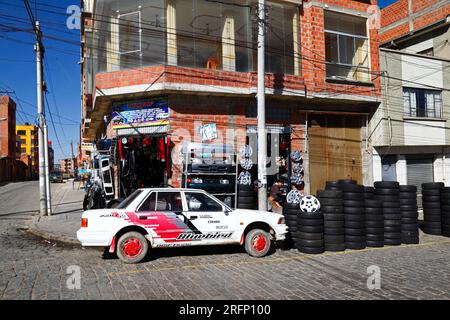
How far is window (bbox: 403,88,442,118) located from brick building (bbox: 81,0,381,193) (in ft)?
6.62

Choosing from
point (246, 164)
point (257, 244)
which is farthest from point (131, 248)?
point (246, 164)

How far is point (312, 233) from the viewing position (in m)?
8.25

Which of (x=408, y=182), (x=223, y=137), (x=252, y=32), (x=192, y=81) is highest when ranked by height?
(x=252, y=32)

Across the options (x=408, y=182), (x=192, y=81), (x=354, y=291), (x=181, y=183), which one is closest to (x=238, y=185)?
(x=181, y=183)

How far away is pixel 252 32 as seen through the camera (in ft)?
46.0

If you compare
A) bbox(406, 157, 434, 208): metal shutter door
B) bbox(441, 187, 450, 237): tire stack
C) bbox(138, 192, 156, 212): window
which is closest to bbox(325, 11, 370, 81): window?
bbox(406, 157, 434, 208): metal shutter door

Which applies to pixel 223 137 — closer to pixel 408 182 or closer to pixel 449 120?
pixel 408 182

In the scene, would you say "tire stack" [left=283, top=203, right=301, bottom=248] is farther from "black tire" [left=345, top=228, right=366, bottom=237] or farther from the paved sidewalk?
the paved sidewalk

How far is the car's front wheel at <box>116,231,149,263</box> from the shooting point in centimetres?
720

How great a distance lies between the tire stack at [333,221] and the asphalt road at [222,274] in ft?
0.95

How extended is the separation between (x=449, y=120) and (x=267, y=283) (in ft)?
53.3
